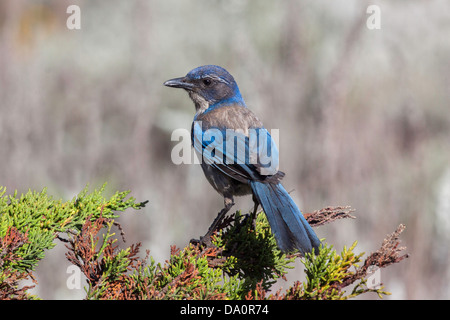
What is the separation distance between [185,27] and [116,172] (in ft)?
7.55

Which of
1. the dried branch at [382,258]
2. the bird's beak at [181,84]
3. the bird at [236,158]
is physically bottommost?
the dried branch at [382,258]

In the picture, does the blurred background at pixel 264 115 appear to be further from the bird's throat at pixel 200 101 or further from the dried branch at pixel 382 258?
the dried branch at pixel 382 258

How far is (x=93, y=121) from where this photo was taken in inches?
192

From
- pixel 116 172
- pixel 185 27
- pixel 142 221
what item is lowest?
pixel 142 221

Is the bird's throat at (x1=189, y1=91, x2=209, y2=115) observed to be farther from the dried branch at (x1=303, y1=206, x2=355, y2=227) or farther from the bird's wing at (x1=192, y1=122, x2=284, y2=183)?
the dried branch at (x1=303, y1=206, x2=355, y2=227)

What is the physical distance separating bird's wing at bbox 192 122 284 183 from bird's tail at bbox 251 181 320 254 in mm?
96


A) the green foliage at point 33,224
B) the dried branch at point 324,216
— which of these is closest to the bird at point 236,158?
the dried branch at point 324,216

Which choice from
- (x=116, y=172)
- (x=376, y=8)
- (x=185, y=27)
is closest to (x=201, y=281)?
(x=116, y=172)

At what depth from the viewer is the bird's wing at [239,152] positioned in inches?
124

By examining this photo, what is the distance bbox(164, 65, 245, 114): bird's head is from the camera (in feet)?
13.5

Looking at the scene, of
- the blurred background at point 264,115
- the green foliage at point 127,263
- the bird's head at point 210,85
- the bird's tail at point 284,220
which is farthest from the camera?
the blurred background at point 264,115

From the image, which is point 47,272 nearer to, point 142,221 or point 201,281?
point 142,221

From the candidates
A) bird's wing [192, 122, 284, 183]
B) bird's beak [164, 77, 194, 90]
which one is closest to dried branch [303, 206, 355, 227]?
bird's wing [192, 122, 284, 183]

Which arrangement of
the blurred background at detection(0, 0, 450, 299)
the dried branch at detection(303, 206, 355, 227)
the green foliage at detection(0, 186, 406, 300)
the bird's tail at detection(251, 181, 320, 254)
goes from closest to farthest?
the green foliage at detection(0, 186, 406, 300), the bird's tail at detection(251, 181, 320, 254), the dried branch at detection(303, 206, 355, 227), the blurred background at detection(0, 0, 450, 299)
